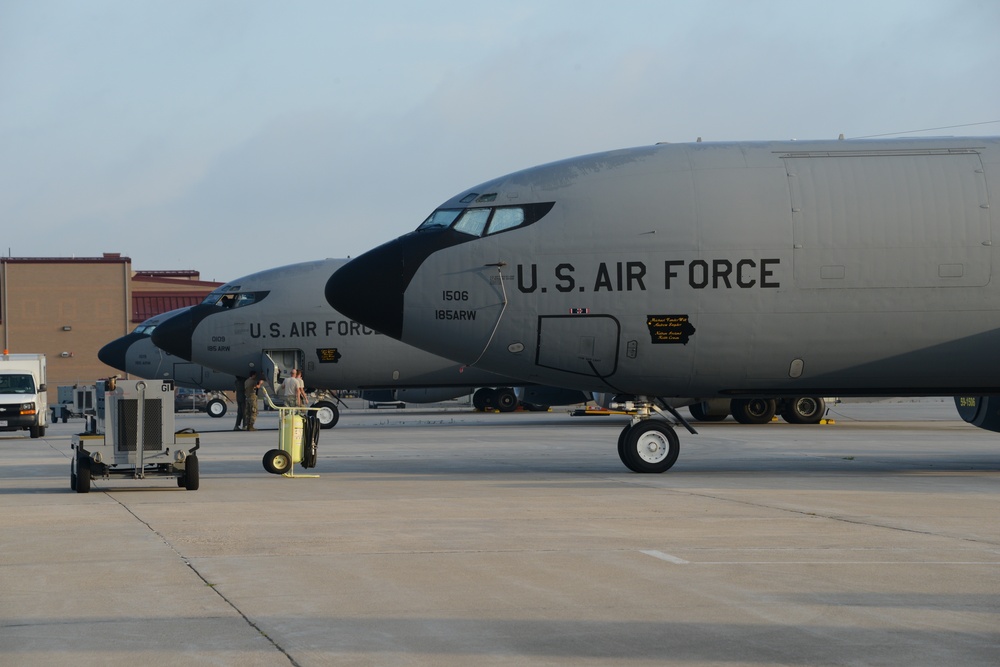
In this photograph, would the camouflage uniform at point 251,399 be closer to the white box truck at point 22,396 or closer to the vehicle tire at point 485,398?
the white box truck at point 22,396

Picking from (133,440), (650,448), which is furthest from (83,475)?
(650,448)

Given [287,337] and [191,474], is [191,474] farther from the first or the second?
[287,337]

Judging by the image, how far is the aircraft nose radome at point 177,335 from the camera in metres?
37.7

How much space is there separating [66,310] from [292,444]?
77374 millimetres

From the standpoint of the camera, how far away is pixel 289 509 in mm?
15047

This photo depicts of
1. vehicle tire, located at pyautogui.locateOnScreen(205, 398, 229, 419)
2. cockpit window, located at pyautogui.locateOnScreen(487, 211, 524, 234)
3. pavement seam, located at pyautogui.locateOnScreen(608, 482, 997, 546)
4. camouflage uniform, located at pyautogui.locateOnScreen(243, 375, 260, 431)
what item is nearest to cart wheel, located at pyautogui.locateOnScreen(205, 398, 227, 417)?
vehicle tire, located at pyautogui.locateOnScreen(205, 398, 229, 419)

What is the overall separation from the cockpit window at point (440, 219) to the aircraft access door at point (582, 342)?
7.55 ft

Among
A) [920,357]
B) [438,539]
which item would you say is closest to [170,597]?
[438,539]

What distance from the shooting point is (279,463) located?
67.9 feet

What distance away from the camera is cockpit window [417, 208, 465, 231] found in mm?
20203

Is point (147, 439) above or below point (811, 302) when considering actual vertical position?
below

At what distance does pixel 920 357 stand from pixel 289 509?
10.5 m

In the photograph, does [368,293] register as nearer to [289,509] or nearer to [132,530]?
[289,509]

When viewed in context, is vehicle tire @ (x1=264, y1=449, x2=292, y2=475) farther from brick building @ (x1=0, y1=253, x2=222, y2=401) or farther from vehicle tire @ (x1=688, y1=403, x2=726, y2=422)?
brick building @ (x1=0, y1=253, x2=222, y2=401)
